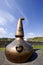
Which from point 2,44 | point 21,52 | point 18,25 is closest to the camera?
point 21,52

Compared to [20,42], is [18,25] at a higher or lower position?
higher

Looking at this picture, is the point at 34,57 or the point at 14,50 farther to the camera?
the point at 34,57

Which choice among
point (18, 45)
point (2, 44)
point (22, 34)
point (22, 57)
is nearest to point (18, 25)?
point (22, 34)

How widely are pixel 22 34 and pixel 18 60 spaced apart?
254cm

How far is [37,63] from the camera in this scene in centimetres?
1308

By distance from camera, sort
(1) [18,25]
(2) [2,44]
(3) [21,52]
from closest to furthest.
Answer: (3) [21,52], (1) [18,25], (2) [2,44]

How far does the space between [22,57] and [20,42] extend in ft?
4.81

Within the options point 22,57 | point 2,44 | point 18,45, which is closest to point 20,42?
point 18,45

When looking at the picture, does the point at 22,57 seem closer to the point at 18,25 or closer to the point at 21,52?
the point at 21,52

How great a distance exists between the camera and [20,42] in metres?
13.3

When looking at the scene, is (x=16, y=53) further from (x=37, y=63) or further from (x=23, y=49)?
(x=37, y=63)

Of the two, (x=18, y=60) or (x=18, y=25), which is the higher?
(x=18, y=25)

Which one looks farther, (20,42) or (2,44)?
(2,44)

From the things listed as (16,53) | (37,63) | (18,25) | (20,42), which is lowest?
(37,63)
